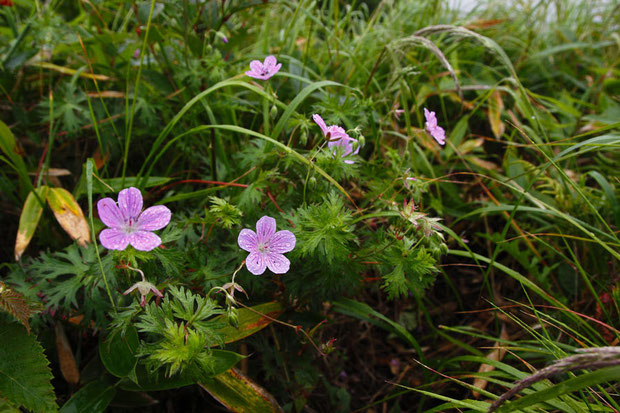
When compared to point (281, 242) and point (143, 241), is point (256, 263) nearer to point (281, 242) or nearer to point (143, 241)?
point (281, 242)

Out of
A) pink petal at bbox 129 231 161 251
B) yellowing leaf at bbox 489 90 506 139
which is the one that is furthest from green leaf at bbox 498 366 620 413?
yellowing leaf at bbox 489 90 506 139

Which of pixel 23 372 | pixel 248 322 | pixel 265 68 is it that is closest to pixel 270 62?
pixel 265 68

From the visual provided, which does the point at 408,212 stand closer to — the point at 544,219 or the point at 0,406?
the point at 544,219

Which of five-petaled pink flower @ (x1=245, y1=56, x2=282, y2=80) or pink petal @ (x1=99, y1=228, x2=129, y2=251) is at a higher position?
→ five-petaled pink flower @ (x1=245, y1=56, x2=282, y2=80)

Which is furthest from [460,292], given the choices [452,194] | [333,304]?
[333,304]

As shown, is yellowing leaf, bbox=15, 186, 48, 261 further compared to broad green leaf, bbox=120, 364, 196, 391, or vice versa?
yellowing leaf, bbox=15, 186, 48, 261

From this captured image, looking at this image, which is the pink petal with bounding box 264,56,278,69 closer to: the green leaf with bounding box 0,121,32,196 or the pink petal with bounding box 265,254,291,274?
the pink petal with bounding box 265,254,291,274
